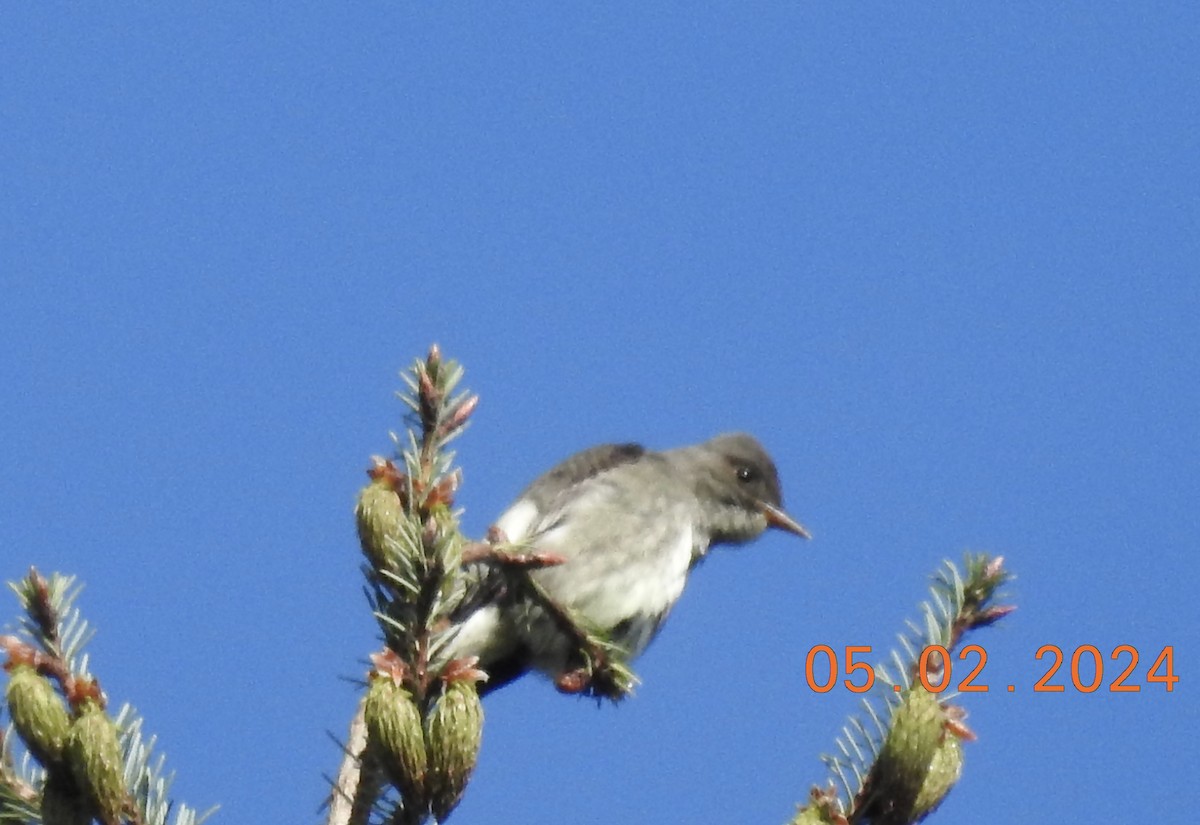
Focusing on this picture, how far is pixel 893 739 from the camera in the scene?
83.3 inches

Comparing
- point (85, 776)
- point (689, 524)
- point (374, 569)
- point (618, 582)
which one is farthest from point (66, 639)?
point (689, 524)

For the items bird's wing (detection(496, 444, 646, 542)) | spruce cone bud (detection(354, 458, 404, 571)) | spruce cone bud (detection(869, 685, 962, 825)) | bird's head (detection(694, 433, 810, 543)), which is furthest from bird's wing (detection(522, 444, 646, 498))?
spruce cone bud (detection(869, 685, 962, 825))

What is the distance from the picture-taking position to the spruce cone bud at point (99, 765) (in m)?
1.96

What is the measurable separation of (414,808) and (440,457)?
577 mm

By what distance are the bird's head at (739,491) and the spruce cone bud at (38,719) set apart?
4173mm

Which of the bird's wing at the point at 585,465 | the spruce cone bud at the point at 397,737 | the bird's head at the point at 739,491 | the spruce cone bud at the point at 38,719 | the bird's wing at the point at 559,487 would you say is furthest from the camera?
the bird's head at the point at 739,491

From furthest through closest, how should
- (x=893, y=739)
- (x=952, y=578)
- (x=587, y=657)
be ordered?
(x=587, y=657) < (x=952, y=578) < (x=893, y=739)

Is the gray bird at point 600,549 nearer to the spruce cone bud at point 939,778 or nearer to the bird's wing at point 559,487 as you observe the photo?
the bird's wing at point 559,487

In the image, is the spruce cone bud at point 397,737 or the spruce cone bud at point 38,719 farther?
the spruce cone bud at point 38,719

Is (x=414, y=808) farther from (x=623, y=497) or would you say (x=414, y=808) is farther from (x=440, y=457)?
(x=623, y=497)

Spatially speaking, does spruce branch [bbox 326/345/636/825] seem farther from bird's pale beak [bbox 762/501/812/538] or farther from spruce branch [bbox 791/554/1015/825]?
bird's pale beak [bbox 762/501/812/538]

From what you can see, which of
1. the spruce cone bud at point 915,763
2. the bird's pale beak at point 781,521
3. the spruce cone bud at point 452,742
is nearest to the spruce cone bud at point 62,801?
the spruce cone bud at point 452,742

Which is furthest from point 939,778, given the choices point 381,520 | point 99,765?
point 99,765

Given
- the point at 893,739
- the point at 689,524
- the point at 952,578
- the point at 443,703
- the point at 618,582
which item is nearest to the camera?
A: the point at 443,703
